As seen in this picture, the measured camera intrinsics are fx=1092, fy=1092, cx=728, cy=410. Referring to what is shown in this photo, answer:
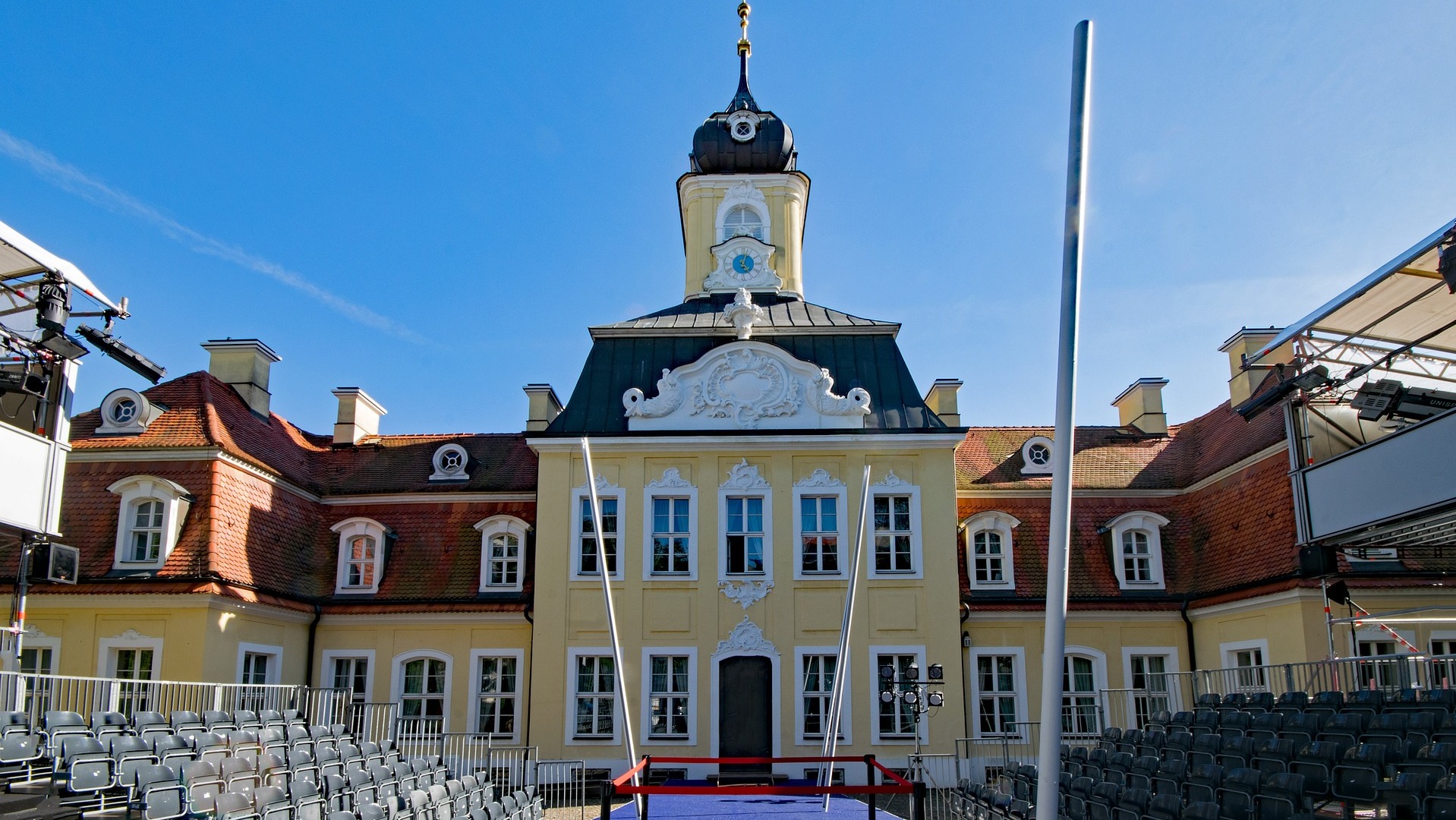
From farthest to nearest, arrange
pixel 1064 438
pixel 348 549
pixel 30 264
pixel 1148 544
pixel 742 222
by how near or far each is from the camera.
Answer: pixel 742 222, pixel 348 549, pixel 1148 544, pixel 30 264, pixel 1064 438

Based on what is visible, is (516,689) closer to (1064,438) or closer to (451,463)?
(451,463)

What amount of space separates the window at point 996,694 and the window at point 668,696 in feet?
20.8

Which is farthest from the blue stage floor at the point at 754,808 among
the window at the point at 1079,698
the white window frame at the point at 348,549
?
the white window frame at the point at 348,549

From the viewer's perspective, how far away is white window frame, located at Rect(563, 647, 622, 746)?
2220 cm

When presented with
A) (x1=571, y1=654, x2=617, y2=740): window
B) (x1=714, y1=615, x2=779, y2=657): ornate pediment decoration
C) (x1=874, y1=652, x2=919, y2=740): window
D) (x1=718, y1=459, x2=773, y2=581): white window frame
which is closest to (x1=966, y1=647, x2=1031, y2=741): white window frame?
(x1=874, y1=652, x2=919, y2=740): window

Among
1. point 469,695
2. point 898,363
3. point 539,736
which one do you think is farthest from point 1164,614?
point 469,695

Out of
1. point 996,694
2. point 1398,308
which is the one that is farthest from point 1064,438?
point 996,694

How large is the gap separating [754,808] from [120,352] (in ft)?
39.4

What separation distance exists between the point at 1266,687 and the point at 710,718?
1042cm

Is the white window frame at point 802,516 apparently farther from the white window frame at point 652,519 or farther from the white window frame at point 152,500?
the white window frame at point 152,500

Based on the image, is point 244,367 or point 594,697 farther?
point 244,367

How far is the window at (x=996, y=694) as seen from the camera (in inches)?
922

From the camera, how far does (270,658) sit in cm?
2297

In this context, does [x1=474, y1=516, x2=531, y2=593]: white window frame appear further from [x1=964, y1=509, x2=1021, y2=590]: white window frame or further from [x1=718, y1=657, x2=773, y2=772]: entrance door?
[x1=964, y1=509, x2=1021, y2=590]: white window frame
